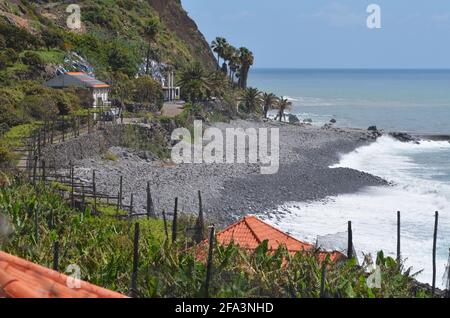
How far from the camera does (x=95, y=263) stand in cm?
1230

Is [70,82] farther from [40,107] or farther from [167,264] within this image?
[167,264]

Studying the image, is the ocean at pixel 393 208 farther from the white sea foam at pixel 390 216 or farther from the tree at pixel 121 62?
the tree at pixel 121 62

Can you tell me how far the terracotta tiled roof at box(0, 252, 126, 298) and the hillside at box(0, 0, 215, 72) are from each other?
48028 mm

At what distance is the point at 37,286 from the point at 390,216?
27.3 meters

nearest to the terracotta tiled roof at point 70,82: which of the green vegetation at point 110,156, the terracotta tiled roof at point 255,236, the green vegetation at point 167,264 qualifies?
the green vegetation at point 110,156

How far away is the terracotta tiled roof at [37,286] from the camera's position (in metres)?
3.76

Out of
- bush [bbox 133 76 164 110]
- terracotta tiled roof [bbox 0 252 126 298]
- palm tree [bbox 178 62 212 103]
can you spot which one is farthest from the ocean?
palm tree [bbox 178 62 212 103]

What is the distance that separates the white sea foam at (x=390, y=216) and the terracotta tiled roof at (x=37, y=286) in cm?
1838

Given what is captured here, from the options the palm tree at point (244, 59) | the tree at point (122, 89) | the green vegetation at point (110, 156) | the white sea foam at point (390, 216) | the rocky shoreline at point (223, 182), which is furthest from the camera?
the palm tree at point (244, 59)

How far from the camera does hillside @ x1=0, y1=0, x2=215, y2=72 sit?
57.4 m
